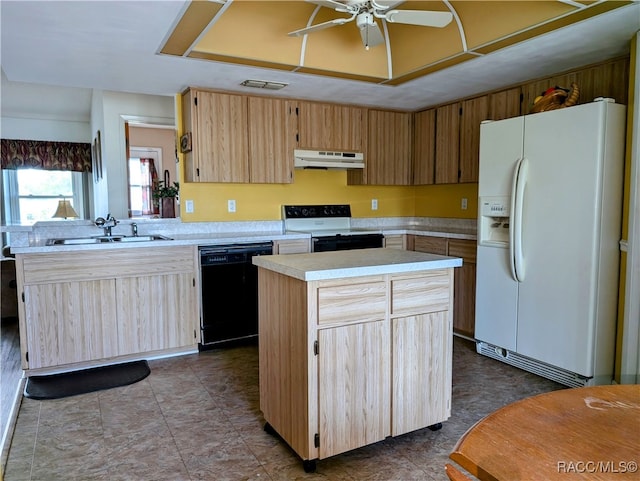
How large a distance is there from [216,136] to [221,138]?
0.15ft

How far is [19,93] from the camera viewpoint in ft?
17.1

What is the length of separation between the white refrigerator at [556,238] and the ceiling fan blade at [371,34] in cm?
124

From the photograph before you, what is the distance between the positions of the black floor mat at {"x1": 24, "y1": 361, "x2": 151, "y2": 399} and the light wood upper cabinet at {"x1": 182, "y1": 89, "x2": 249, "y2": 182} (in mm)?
1655

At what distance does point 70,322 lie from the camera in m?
3.09

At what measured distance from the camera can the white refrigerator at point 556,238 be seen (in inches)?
105

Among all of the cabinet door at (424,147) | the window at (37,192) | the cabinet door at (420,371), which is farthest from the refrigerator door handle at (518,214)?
the window at (37,192)

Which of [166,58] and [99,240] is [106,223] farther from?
[166,58]

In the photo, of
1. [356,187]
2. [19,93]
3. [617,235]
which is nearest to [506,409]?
[617,235]

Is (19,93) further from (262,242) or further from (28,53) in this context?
(262,242)

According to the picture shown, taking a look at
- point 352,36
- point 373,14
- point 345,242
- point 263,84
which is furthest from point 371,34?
point 345,242

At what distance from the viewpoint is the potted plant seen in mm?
4102

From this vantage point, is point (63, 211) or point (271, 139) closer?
point (271, 139)

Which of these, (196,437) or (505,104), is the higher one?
(505,104)

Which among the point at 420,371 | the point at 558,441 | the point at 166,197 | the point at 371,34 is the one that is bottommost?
the point at 420,371
